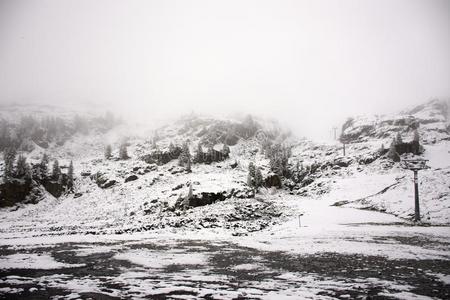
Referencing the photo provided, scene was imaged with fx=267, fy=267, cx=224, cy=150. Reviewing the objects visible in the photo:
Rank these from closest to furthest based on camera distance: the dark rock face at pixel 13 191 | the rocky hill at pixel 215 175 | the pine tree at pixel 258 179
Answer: the rocky hill at pixel 215 175, the dark rock face at pixel 13 191, the pine tree at pixel 258 179

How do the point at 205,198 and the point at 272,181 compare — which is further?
the point at 272,181

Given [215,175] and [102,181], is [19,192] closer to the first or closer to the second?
[102,181]

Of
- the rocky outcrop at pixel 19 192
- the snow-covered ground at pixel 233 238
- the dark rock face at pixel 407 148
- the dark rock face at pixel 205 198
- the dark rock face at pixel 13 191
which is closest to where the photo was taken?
the snow-covered ground at pixel 233 238

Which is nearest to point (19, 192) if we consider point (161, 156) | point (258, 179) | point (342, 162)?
point (161, 156)

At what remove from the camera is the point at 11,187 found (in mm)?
58312

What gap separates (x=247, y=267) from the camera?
1512 cm

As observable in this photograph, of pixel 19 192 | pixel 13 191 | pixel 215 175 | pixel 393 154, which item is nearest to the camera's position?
pixel 13 191

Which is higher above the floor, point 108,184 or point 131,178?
point 131,178

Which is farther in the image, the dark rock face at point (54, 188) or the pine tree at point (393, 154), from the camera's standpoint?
the pine tree at point (393, 154)

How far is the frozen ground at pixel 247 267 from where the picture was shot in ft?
33.8

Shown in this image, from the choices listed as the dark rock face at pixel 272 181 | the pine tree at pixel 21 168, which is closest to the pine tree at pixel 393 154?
the dark rock face at pixel 272 181

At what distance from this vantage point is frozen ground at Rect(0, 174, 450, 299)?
1031 cm

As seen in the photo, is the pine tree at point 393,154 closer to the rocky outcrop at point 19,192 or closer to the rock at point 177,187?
the rock at point 177,187

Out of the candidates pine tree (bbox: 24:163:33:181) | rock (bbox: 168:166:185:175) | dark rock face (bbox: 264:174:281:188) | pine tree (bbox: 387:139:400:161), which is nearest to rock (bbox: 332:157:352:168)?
pine tree (bbox: 387:139:400:161)
